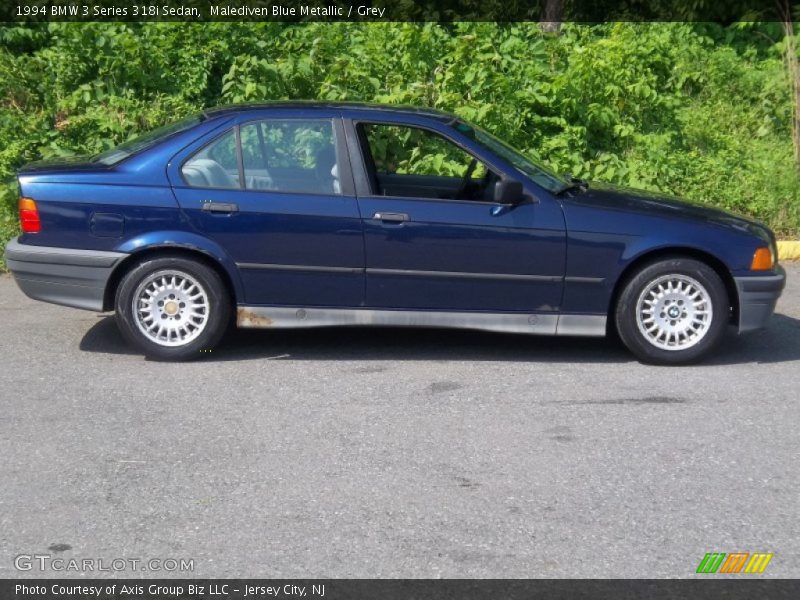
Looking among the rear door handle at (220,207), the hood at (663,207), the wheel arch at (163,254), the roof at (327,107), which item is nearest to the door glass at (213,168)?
the rear door handle at (220,207)

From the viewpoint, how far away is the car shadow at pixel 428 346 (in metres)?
7.62

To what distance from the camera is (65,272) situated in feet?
23.7

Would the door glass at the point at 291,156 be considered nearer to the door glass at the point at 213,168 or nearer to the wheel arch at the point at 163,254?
the door glass at the point at 213,168

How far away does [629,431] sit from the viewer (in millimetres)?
6109

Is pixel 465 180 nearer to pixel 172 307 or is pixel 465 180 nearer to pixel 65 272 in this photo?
pixel 172 307

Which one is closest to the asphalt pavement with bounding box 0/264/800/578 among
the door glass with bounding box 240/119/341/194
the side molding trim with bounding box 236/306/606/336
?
the side molding trim with bounding box 236/306/606/336

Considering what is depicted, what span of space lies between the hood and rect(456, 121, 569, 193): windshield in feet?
0.65

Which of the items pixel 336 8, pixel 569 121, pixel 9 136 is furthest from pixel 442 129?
pixel 336 8

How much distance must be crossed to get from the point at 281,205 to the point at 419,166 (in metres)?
1.45

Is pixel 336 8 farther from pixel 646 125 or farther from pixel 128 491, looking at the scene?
pixel 128 491

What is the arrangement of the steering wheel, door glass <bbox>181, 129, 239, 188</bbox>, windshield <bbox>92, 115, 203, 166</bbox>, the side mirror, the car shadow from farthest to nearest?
the steering wheel
the car shadow
windshield <bbox>92, 115, 203, 166</bbox>
door glass <bbox>181, 129, 239, 188</bbox>
the side mirror

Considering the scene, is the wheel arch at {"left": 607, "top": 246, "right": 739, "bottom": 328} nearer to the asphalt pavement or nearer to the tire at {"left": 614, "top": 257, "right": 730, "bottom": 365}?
the tire at {"left": 614, "top": 257, "right": 730, "bottom": 365}

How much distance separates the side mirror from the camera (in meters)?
7.15

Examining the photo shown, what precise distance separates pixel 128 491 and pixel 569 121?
758 cm
